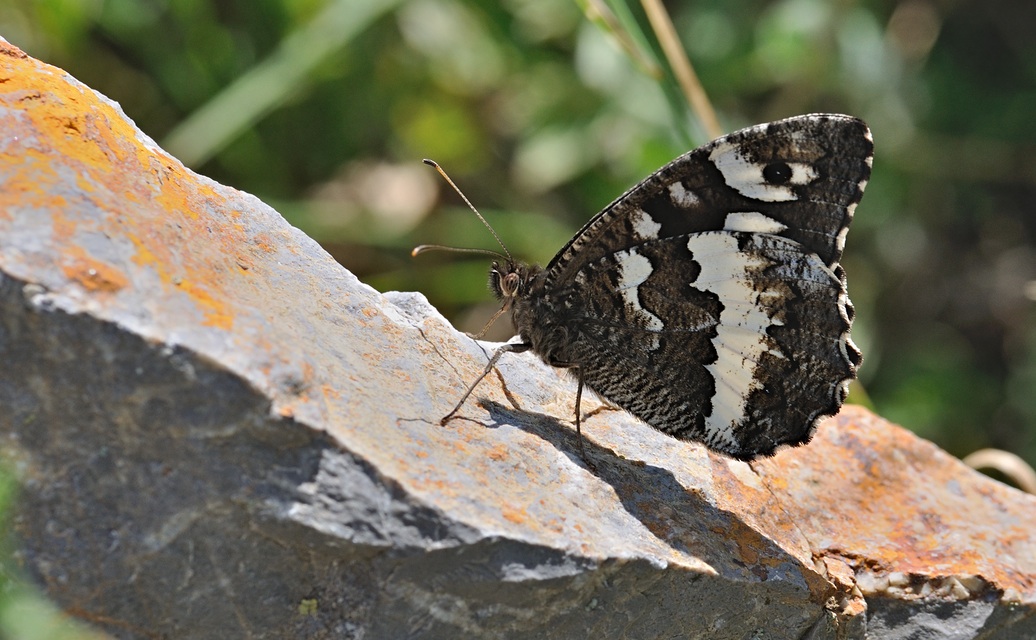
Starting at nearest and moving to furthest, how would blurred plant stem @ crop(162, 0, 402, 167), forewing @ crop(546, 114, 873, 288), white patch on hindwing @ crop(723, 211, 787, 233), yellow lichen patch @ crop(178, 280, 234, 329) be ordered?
yellow lichen patch @ crop(178, 280, 234, 329)
forewing @ crop(546, 114, 873, 288)
white patch on hindwing @ crop(723, 211, 787, 233)
blurred plant stem @ crop(162, 0, 402, 167)

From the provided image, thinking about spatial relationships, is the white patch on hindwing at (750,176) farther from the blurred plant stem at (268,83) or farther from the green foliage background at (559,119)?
the blurred plant stem at (268,83)

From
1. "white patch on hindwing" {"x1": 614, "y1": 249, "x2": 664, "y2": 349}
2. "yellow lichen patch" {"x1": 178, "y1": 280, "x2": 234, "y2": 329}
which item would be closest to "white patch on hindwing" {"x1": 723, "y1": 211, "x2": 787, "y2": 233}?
"white patch on hindwing" {"x1": 614, "y1": 249, "x2": 664, "y2": 349}

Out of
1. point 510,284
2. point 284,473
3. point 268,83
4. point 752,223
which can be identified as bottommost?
point 284,473

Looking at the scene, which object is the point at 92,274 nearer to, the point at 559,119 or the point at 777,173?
the point at 777,173

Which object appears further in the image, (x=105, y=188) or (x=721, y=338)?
(x=721, y=338)

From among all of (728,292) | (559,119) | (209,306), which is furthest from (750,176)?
(559,119)

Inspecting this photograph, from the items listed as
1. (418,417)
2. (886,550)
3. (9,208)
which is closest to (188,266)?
(9,208)

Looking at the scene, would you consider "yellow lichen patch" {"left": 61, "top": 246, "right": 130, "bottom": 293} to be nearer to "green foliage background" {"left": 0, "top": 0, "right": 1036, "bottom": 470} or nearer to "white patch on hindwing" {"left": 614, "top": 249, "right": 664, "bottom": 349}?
"white patch on hindwing" {"left": 614, "top": 249, "right": 664, "bottom": 349}
